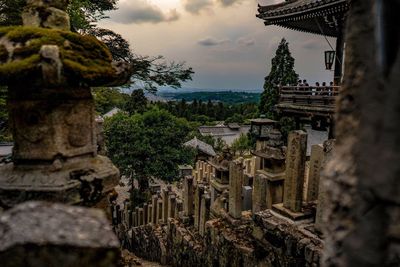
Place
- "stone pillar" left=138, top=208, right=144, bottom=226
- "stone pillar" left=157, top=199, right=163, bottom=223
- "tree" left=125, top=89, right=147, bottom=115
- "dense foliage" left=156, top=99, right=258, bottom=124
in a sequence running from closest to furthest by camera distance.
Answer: "stone pillar" left=157, top=199, right=163, bottom=223 → "stone pillar" left=138, top=208, right=144, bottom=226 → "tree" left=125, top=89, right=147, bottom=115 → "dense foliage" left=156, top=99, right=258, bottom=124

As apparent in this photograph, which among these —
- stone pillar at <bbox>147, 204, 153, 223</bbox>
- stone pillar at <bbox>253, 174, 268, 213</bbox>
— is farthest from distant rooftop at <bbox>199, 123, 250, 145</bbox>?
stone pillar at <bbox>253, 174, 268, 213</bbox>

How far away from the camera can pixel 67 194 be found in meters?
1.83

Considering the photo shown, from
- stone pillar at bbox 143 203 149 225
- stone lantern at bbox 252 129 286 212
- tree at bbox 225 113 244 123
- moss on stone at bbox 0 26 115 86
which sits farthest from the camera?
tree at bbox 225 113 244 123

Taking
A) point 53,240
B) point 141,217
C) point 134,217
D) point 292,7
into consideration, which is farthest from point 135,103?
point 53,240

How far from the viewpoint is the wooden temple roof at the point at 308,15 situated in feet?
24.1

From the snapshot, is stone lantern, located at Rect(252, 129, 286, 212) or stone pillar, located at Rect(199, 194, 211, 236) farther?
stone pillar, located at Rect(199, 194, 211, 236)

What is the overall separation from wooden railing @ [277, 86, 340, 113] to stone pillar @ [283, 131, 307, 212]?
223 inches

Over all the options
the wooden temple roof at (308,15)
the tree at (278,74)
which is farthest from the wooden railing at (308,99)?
the tree at (278,74)

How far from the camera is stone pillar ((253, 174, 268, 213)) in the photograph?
3555 mm

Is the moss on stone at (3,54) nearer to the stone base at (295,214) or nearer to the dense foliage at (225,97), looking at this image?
the stone base at (295,214)

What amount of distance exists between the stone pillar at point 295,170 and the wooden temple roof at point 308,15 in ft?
16.9

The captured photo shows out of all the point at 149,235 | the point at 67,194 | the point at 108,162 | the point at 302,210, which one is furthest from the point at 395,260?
the point at 149,235

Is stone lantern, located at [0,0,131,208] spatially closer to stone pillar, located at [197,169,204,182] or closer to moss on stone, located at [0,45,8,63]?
moss on stone, located at [0,45,8,63]

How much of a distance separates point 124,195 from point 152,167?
8431 millimetres
